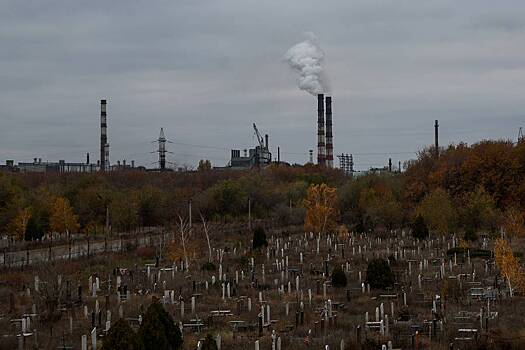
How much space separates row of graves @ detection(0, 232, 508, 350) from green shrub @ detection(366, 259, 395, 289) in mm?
363

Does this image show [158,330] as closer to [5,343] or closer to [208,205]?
[5,343]

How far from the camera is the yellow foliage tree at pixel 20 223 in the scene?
43719 millimetres

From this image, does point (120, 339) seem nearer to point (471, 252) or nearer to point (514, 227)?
point (471, 252)

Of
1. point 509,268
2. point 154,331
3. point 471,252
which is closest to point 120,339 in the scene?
point 154,331

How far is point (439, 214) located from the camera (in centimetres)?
4200

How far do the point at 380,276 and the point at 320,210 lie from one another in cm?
2283

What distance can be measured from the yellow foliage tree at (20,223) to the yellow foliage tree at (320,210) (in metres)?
18.0

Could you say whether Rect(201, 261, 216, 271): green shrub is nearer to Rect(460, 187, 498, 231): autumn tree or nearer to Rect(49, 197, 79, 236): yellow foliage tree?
Rect(460, 187, 498, 231): autumn tree

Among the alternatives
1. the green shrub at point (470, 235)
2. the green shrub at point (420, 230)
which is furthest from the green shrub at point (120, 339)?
the green shrub at point (420, 230)

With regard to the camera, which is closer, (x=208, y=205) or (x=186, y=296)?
(x=186, y=296)

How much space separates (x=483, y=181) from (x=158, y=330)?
140 ft

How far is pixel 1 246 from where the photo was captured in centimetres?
4462

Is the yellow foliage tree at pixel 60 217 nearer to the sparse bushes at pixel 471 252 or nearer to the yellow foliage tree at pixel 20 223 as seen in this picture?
the yellow foliage tree at pixel 20 223

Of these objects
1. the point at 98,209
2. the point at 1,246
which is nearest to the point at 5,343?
the point at 1,246
